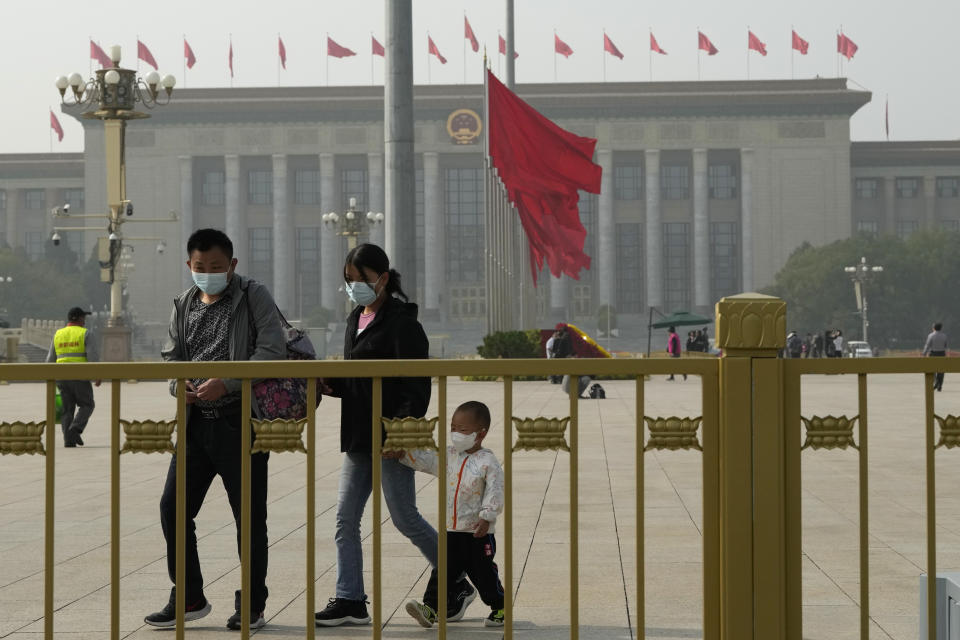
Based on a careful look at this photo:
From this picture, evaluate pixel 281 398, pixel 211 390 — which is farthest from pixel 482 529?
pixel 211 390

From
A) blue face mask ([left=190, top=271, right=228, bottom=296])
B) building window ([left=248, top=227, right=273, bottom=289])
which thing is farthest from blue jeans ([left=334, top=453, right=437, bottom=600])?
building window ([left=248, top=227, right=273, bottom=289])

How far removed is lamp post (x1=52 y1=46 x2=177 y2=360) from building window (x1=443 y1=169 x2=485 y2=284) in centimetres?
5730

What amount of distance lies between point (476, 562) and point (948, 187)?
87813 millimetres

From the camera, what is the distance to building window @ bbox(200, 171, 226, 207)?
8788 cm

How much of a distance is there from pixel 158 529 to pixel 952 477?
19.2 ft

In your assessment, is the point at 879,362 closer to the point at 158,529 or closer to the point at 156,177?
the point at 158,529

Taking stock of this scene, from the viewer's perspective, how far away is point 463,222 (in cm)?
8819

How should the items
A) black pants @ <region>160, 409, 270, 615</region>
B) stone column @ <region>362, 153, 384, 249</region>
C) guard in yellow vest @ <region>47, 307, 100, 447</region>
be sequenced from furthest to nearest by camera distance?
stone column @ <region>362, 153, 384, 249</region>, guard in yellow vest @ <region>47, 307, 100, 447</region>, black pants @ <region>160, 409, 270, 615</region>

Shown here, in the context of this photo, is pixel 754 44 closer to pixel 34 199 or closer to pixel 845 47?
pixel 845 47

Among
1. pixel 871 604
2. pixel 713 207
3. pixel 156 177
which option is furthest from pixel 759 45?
pixel 871 604

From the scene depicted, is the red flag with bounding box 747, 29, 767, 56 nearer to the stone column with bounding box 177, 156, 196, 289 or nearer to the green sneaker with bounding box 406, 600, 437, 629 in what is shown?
the stone column with bounding box 177, 156, 196, 289

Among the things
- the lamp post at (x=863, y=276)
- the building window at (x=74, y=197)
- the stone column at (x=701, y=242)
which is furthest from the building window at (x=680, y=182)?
the building window at (x=74, y=197)

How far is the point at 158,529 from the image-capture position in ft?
25.0

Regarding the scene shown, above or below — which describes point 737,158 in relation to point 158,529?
above
